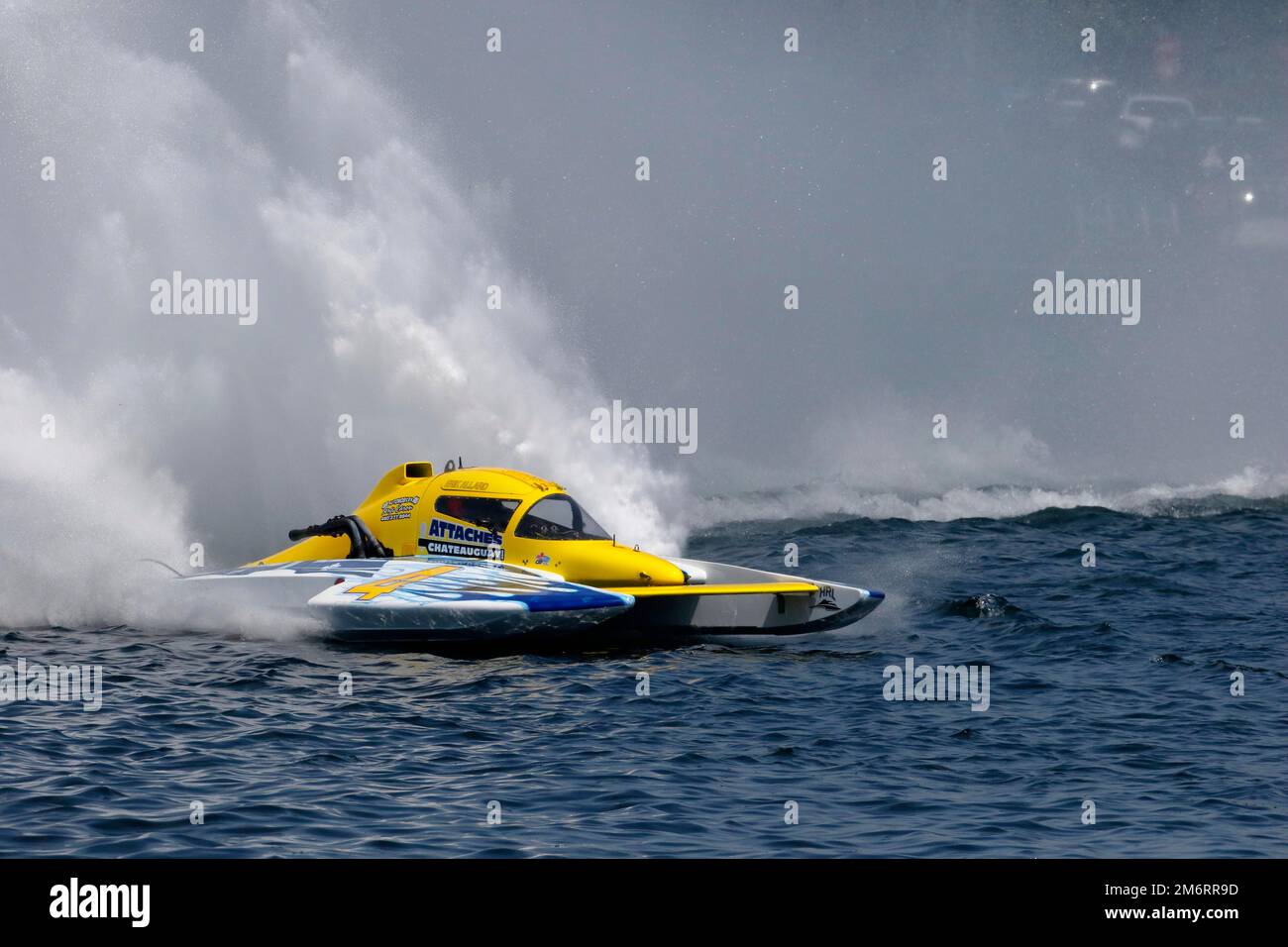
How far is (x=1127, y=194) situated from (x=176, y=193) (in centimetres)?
2495

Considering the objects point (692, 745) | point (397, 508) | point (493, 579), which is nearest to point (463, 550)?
point (397, 508)

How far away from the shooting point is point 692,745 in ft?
30.3

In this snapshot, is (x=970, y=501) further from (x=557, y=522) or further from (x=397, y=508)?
(x=397, y=508)

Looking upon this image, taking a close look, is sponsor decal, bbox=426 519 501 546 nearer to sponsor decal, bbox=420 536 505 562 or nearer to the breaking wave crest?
sponsor decal, bbox=420 536 505 562

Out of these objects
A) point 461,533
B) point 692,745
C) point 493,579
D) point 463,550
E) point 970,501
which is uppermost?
point 970,501

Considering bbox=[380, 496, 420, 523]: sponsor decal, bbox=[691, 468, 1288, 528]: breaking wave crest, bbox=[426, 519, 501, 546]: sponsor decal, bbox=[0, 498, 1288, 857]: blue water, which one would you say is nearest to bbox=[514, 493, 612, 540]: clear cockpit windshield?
bbox=[426, 519, 501, 546]: sponsor decal

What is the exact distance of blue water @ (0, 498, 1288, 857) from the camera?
730 cm

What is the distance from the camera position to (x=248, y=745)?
8.93 meters

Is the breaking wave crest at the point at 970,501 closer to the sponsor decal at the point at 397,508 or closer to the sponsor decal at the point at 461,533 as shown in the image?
the sponsor decal at the point at 397,508

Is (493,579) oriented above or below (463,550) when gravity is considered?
below

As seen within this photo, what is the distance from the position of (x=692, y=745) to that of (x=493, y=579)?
396 cm

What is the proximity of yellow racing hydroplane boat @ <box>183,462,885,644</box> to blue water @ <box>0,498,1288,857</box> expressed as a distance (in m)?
0.36
